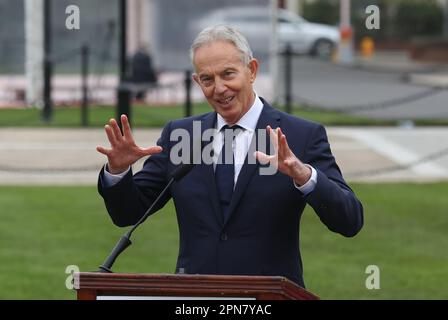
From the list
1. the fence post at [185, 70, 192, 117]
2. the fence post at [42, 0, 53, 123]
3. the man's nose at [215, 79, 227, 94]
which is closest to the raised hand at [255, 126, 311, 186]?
the man's nose at [215, 79, 227, 94]

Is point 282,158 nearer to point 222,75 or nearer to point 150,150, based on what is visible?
point 222,75

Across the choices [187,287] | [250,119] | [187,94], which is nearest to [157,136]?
[187,94]

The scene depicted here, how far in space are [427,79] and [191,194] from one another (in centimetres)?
3509

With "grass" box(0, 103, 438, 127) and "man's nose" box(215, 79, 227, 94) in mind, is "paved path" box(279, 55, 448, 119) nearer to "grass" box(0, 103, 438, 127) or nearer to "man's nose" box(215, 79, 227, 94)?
"grass" box(0, 103, 438, 127)

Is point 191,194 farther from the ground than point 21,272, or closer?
farther from the ground

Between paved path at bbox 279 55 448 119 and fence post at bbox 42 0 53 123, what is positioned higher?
fence post at bbox 42 0 53 123

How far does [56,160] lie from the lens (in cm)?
1728

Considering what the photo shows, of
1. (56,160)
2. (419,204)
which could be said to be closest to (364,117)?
(56,160)

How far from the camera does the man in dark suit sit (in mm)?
4117

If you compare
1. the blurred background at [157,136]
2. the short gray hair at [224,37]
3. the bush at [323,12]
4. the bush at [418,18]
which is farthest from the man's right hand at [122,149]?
the bush at [323,12]

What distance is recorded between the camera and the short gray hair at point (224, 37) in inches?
162

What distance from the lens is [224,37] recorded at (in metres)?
4.11

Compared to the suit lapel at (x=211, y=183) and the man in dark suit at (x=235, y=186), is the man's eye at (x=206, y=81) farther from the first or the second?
the suit lapel at (x=211, y=183)
